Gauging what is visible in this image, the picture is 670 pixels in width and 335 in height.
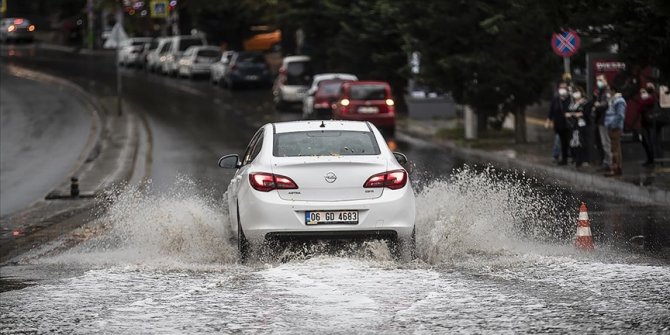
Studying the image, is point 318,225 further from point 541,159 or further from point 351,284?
point 541,159

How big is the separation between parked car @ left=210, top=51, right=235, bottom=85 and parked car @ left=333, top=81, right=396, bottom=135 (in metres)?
22.7

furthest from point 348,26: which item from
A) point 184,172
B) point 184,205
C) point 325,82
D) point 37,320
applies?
point 37,320

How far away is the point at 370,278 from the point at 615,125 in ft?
45.0

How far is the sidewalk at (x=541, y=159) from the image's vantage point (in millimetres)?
23109

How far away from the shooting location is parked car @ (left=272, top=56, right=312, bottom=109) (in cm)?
5025

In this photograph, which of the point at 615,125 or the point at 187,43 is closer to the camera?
the point at 615,125

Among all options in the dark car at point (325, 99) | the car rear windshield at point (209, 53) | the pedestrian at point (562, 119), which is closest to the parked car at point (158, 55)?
the car rear windshield at point (209, 53)

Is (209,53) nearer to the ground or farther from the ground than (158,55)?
farther from the ground

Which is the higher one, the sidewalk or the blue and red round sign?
the blue and red round sign

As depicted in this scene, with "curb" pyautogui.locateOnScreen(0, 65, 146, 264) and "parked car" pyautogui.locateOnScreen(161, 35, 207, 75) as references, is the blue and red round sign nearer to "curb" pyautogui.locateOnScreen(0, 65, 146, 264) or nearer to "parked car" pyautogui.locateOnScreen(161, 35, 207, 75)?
"curb" pyautogui.locateOnScreen(0, 65, 146, 264)

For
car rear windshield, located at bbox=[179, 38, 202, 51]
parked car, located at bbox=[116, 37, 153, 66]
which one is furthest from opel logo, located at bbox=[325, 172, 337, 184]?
parked car, located at bbox=[116, 37, 153, 66]

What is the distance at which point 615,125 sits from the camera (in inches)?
998

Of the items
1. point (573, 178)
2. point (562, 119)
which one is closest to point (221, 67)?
point (562, 119)

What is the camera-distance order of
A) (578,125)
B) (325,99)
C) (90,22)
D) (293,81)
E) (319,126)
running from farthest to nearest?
(90,22) → (293,81) → (325,99) → (578,125) → (319,126)
